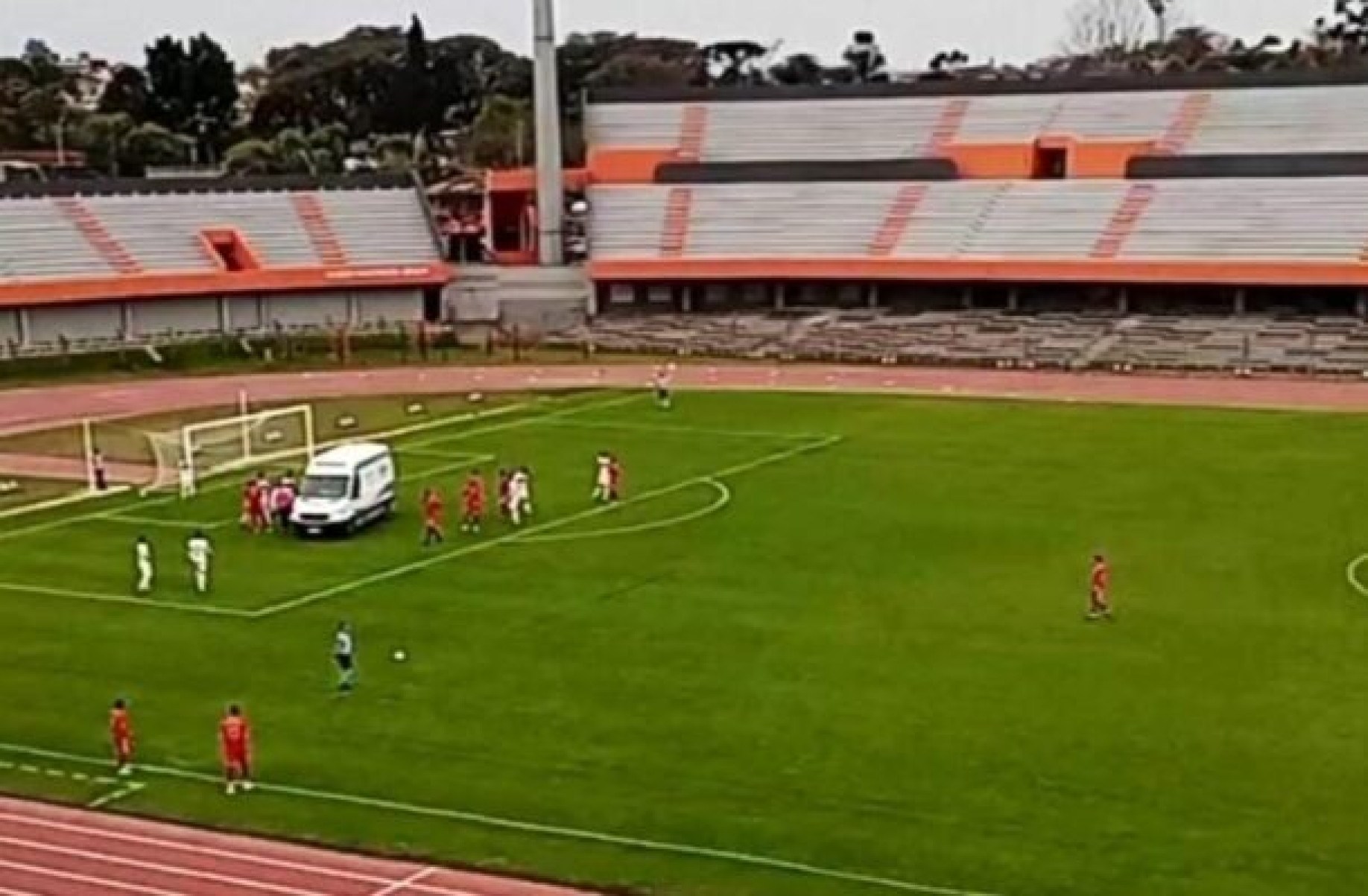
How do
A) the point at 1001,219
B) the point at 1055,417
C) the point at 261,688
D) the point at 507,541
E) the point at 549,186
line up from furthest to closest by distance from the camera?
the point at 549,186 < the point at 1001,219 < the point at 1055,417 < the point at 507,541 < the point at 261,688

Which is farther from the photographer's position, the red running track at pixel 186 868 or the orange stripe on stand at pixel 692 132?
the orange stripe on stand at pixel 692 132

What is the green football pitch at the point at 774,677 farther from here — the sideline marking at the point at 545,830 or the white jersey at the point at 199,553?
the white jersey at the point at 199,553

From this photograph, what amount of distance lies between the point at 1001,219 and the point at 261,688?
189 ft

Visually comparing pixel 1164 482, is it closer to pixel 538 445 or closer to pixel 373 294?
pixel 538 445

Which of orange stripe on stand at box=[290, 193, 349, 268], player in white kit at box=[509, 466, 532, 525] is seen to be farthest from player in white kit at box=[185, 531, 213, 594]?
orange stripe on stand at box=[290, 193, 349, 268]

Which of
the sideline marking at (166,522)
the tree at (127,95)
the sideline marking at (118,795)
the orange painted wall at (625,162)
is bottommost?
the sideline marking at (118,795)

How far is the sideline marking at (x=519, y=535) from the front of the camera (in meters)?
38.3

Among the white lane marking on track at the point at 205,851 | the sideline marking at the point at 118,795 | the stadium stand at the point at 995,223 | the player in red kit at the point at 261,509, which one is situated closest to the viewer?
the white lane marking on track at the point at 205,851

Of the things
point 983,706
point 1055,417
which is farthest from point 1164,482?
point 983,706

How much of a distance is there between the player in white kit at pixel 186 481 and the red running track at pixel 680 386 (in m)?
13.4

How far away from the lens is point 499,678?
1273 inches

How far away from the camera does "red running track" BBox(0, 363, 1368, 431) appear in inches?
2618

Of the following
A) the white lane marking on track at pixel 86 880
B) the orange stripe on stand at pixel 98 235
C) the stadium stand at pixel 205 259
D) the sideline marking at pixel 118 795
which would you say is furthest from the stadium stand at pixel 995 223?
the white lane marking on track at pixel 86 880

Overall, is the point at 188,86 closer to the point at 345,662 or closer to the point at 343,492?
the point at 343,492
